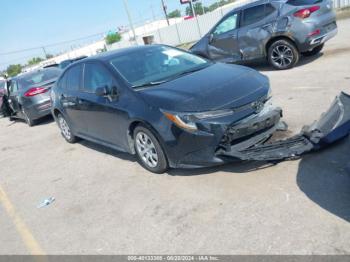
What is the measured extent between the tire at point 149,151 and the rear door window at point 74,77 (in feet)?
6.78

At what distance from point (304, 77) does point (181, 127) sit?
16.5 ft

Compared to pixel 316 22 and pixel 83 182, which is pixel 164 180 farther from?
pixel 316 22

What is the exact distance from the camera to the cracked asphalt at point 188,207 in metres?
3.49

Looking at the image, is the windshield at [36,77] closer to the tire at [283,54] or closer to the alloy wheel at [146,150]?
the tire at [283,54]

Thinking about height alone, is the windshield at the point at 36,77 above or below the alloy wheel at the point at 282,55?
above

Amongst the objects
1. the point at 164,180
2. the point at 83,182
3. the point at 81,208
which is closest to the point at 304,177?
the point at 164,180

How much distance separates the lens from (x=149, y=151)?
523cm

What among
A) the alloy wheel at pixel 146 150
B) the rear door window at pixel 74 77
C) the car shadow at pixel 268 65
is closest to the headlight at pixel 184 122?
the alloy wheel at pixel 146 150

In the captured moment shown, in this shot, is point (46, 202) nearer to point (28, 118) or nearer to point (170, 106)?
point (170, 106)

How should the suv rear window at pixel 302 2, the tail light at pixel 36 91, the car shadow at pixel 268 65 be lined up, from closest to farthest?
the suv rear window at pixel 302 2, the car shadow at pixel 268 65, the tail light at pixel 36 91

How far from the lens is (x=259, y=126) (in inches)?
185

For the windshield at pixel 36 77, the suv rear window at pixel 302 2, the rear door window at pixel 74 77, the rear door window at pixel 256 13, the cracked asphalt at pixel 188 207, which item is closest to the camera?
the cracked asphalt at pixel 188 207

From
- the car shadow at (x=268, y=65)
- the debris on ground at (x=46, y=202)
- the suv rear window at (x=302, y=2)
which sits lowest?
the car shadow at (x=268, y=65)

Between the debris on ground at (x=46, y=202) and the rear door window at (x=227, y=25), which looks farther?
the rear door window at (x=227, y=25)
